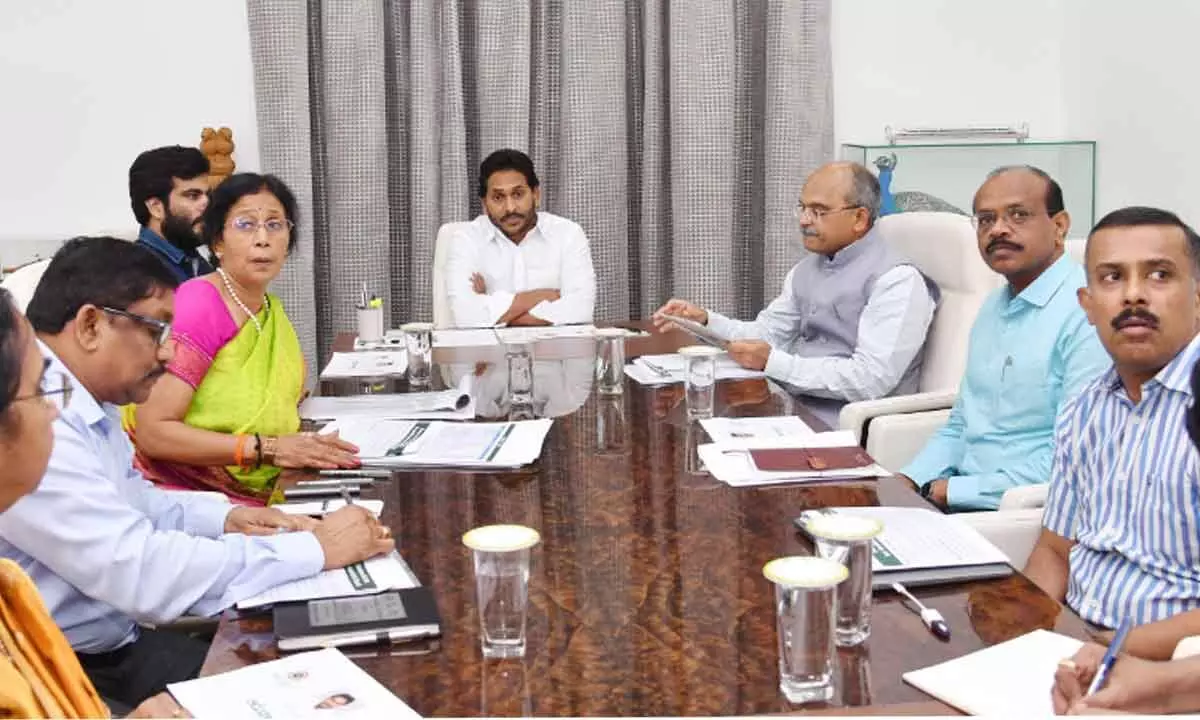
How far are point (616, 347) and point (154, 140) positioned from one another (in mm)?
2286

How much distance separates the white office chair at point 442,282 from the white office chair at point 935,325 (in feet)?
4.26

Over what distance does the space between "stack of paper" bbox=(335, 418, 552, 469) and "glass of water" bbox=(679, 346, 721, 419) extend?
279 millimetres

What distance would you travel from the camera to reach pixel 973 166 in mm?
4285

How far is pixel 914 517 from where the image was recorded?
5.67ft

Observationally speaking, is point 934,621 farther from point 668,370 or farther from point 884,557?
point 668,370

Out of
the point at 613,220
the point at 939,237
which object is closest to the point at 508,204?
the point at 613,220

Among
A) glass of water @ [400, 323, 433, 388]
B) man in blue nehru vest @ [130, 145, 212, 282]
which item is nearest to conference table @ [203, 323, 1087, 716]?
glass of water @ [400, 323, 433, 388]

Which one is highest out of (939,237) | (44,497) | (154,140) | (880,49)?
(880,49)

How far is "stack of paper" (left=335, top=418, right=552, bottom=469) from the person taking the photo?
211 cm

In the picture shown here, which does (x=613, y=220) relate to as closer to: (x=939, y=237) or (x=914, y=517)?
(x=939, y=237)

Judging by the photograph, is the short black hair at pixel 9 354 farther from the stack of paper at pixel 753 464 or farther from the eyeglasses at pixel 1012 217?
the eyeglasses at pixel 1012 217

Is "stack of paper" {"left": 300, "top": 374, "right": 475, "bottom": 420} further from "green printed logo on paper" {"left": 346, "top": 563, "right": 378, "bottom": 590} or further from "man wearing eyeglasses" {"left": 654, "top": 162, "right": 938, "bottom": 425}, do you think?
"green printed logo on paper" {"left": 346, "top": 563, "right": 378, "bottom": 590}

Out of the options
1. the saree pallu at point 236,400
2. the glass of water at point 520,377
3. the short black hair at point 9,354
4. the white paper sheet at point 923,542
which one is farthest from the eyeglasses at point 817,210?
the short black hair at point 9,354

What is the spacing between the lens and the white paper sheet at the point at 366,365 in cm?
295
